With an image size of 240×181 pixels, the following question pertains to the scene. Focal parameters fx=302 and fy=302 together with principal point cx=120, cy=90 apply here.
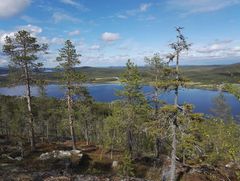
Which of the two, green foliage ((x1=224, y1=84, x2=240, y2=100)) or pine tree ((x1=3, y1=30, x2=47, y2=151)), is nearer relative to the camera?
green foliage ((x1=224, y1=84, x2=240, y2=100))

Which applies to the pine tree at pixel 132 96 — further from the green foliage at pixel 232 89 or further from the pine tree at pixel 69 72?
the green foliage at pixel 232 89

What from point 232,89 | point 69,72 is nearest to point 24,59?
point 69,72

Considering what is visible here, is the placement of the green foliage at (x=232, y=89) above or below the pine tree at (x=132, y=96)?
above

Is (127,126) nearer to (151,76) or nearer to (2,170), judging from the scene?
(151,76)

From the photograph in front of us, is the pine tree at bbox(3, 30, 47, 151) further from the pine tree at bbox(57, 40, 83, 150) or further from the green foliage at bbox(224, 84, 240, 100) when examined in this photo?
the green foliage at bbox(224, 84, 240, 100)

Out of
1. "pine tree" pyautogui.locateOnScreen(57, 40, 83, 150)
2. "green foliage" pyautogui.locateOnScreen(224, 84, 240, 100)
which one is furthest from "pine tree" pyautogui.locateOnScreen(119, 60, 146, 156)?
"green foliage" pyautogui.locateOnScreen(224, 84, 240, 100)

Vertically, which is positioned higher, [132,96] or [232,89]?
[232,89]

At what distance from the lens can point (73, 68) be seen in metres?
42.4

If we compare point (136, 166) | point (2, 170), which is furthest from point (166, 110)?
point (136, 166)

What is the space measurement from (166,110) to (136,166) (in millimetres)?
19529

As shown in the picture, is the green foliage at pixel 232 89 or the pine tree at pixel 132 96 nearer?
the green foliage at pixel 232 89

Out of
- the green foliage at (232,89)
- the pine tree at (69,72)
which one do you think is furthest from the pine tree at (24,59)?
the green foliage at (232,89)

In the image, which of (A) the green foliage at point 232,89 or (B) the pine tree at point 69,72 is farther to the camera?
(B) the pine tree at point 69,72

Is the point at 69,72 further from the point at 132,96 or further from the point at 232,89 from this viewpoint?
the point at 232,89
